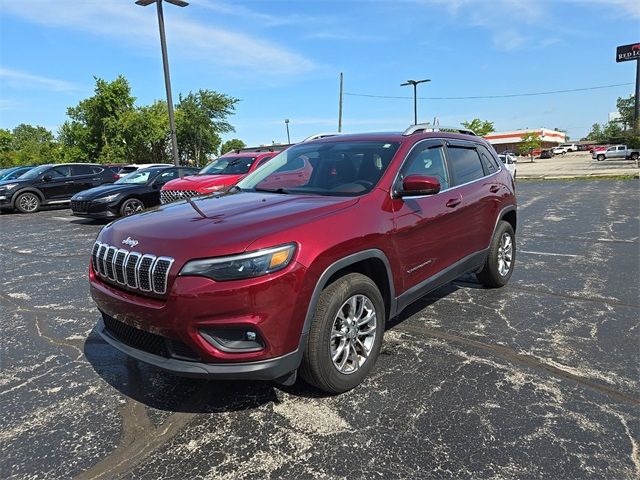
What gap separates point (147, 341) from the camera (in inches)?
111

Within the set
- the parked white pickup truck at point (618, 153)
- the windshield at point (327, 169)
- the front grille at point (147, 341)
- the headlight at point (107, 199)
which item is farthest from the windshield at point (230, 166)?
the parked white pickup truck at point (618, 153)

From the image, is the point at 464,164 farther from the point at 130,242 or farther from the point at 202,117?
the point at 202,117

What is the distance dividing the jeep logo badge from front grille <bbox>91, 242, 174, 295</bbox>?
0.04 metres

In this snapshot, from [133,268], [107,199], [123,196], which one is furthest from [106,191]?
[133,268]

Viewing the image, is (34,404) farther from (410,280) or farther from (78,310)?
(410,280)

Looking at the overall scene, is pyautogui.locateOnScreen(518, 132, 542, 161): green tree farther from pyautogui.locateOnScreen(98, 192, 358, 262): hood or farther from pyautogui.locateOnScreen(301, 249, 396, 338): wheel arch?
pyautogui.locateOnScreen(98, 192, 358, 262): hood

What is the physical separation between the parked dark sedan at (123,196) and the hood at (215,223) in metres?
8.37

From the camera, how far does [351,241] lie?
3004 mm

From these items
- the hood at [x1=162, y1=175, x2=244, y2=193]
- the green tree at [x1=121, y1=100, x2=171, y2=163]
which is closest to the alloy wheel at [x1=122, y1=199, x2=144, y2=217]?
the hood at [x1=162, y1=175, x2=244, y2=193]

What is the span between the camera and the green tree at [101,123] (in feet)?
121

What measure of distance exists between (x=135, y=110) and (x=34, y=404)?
40.2m

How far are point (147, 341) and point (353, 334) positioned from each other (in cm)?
129

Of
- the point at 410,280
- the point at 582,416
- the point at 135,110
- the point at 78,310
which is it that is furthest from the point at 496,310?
the point at 135,110

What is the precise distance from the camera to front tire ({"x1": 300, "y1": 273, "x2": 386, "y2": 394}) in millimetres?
2832
